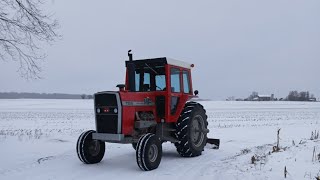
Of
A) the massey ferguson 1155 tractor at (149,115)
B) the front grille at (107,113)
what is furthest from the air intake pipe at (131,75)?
the front grille at (107,113)

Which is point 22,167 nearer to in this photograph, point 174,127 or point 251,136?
point 174,127

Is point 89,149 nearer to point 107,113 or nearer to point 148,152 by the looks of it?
point 107,113

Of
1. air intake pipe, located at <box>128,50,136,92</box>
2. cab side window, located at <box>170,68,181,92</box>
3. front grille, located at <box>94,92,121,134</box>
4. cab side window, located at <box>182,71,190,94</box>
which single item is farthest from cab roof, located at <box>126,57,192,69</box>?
front grille, located at <box>94,92,121,134</box>

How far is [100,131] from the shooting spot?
970cm

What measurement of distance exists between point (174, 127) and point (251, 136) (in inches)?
238

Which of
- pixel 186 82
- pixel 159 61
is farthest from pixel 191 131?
pixel 159 61

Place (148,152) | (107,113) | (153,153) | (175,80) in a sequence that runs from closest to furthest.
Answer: (148,152) < (153,153) < (107,113) < (175,80)

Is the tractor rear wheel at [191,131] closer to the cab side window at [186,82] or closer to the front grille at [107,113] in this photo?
the cab side window at [186,82]

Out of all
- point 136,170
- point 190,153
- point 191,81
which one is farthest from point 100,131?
point 191,81

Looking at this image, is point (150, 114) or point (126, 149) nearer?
point (150, 114)

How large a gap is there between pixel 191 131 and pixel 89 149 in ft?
9.64

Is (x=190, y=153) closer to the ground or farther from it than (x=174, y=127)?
closer to the ground

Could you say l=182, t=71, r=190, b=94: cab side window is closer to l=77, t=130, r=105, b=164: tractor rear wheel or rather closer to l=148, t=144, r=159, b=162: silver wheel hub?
l=148, t=144, r=159, b=162: silver wheel hub

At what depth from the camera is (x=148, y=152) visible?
29.9ft
